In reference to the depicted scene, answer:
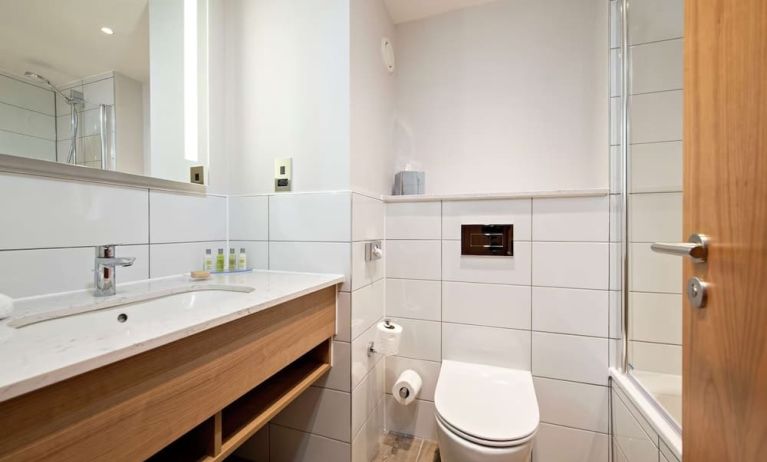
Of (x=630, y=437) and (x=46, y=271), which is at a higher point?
(x=46, y=271)

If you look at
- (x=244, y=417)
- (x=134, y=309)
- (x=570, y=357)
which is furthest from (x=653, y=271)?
(x=134, y=309)

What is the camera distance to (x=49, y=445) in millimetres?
390

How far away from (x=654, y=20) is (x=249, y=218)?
1743 mm

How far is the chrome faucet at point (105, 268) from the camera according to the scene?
2.65ft

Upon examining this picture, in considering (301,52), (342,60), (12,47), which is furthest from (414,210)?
(12,47)

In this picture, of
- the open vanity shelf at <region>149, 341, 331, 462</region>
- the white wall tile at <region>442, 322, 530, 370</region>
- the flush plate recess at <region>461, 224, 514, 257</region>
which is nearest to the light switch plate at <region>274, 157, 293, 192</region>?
the open vanity shelf at <region>149, 341, 331, 462</region>

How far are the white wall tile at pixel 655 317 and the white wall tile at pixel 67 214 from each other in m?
1.82

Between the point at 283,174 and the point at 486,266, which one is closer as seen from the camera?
the point at 283,174

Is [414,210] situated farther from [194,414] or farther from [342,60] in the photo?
[194,414]

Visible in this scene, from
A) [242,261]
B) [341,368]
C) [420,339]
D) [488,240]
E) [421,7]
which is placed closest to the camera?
[341,368]

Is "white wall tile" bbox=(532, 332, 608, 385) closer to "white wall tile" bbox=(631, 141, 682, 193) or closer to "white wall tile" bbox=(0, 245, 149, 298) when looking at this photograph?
"white wall tile" bbox=(631, 141, 682, 193)

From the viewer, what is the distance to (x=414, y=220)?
1443 millimetres

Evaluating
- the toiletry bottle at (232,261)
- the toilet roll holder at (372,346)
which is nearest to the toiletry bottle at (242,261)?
the toiletry bottle at (232,261)

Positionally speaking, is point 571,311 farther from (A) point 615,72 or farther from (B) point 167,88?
(B) point 167,88
